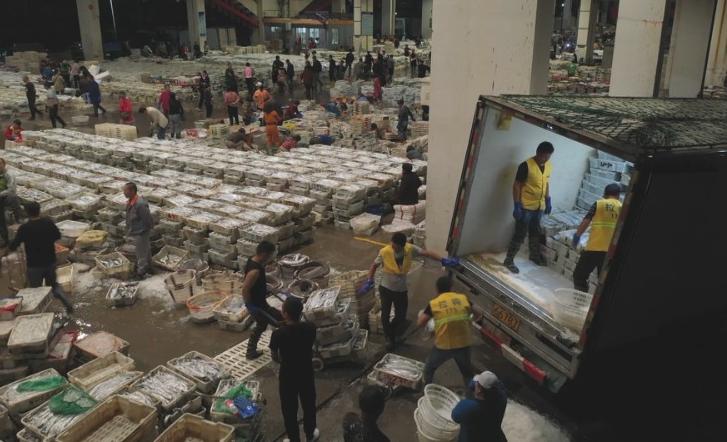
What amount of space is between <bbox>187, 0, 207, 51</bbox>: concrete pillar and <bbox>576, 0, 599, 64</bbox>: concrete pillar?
24.3 metres

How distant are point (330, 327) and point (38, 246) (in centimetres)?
381

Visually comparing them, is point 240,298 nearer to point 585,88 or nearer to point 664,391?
point 664,391

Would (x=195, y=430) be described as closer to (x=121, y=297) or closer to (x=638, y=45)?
(x=121, y=297)

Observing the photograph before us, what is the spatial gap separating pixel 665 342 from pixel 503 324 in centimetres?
151

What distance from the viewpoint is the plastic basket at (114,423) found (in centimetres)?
470

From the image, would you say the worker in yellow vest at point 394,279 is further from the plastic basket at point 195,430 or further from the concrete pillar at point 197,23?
the concrete pillar at point 197,23

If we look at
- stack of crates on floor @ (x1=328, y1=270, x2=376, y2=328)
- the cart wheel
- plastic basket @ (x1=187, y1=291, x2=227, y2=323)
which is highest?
stack of crates on floor @ (x1=328, y1=270, x2=376, y2=328)

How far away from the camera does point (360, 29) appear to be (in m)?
38.0

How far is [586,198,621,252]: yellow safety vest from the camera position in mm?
6211

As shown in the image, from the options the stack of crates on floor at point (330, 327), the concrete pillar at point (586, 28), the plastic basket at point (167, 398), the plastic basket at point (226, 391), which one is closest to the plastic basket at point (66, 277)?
the plastic basket at point (167, 398)

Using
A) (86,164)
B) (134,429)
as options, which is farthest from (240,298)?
(86,164)

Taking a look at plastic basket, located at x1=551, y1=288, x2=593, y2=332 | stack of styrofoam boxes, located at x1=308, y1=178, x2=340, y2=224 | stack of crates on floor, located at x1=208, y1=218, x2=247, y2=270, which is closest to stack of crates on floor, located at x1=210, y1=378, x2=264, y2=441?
plastic basket, located at x1=551, y1=288, x2=593, y2=332

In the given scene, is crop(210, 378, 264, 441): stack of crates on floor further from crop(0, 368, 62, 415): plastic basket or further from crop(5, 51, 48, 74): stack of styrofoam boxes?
→ crop(5, 51, 48, 74): stack of styrofoam boxes

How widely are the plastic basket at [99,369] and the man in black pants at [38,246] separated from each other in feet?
6.08
